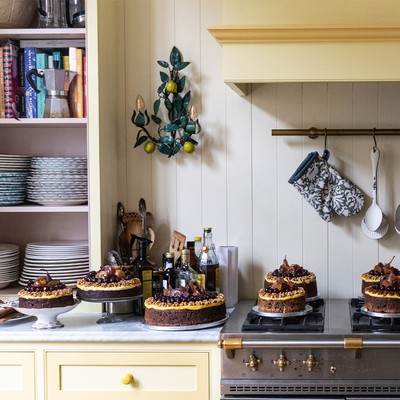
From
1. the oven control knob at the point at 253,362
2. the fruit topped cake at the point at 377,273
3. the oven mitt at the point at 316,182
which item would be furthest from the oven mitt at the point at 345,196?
the oven control knob at the point at 253,362

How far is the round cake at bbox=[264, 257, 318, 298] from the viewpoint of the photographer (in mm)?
2855

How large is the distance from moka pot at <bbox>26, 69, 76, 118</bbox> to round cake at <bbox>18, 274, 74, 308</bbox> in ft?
2.18

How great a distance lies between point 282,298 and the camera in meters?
2.62

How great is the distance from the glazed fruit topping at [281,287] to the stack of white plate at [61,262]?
30.4 inches

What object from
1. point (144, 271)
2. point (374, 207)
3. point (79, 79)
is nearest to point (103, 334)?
point (144, 271)

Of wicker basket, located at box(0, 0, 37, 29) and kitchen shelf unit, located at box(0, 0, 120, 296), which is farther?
wicker basket, located at box(0, 0, 37, 29)

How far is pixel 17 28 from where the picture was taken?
306 centimetres

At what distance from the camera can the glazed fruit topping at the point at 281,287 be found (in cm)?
264

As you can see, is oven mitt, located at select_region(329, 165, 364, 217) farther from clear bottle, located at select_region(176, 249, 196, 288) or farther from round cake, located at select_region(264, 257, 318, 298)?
clear bottle, located at select_region(176, 249, 196, 288)

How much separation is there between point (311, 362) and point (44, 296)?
907mm

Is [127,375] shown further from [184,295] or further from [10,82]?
[10,82]

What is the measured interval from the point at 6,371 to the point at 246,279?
1027 millimetres

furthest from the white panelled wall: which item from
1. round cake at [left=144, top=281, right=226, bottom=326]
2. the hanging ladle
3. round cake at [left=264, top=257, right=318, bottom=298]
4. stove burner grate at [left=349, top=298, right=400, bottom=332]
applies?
round cake at [left=144, top=281, right=226, bottom=326]

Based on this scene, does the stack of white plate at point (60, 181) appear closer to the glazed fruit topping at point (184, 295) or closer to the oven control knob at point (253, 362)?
the glazed fruit topping at point (184, 295)
